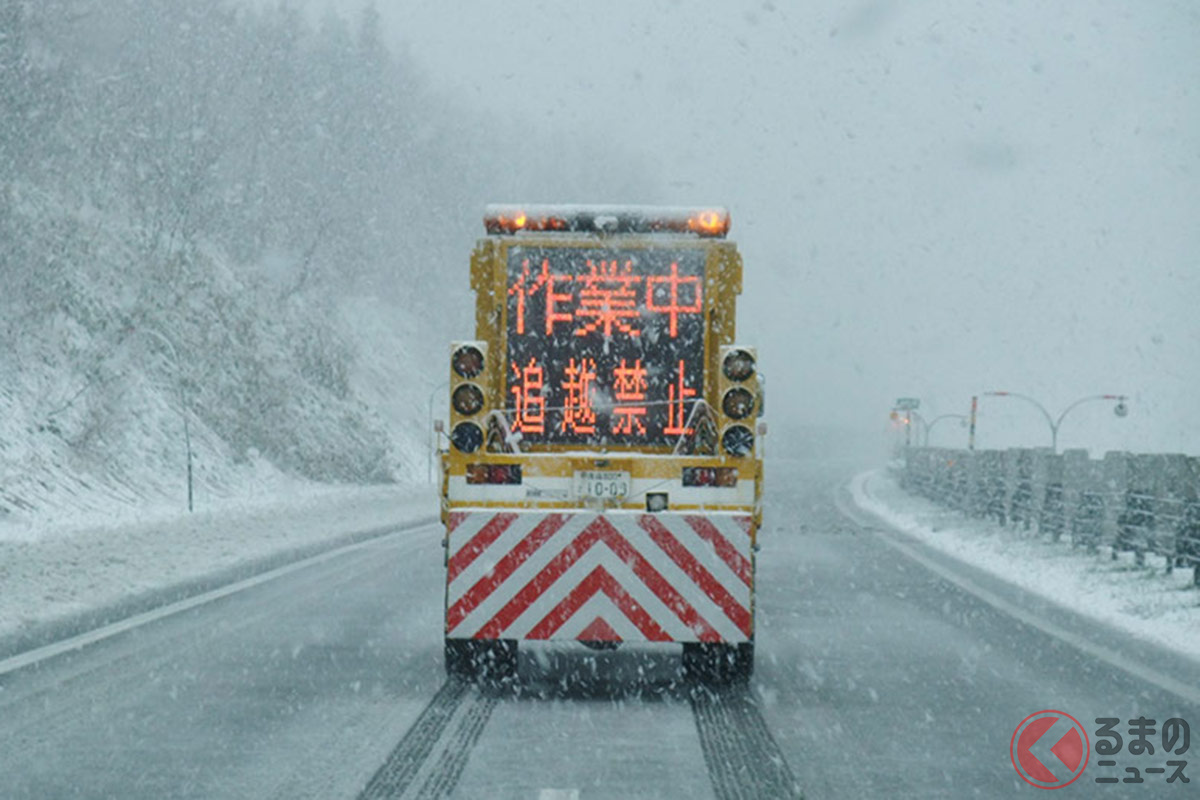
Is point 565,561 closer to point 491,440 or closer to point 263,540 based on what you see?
point 491,440

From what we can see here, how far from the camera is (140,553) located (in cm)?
1942

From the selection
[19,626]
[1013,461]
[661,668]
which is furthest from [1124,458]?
[19,626]

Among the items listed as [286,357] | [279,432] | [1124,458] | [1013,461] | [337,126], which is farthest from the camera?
[337,126]

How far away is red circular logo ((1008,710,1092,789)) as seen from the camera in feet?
24.5

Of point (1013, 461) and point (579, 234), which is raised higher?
point (579, 234)

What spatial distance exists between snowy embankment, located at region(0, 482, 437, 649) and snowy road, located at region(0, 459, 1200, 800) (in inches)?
51.5

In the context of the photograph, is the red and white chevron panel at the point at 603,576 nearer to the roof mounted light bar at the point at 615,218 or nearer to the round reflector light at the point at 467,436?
the round reflector light at the point at 467,436

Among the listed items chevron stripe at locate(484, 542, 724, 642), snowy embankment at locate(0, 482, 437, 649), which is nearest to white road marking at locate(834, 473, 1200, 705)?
chevron stripe at locate(484, 542, 724, 642)

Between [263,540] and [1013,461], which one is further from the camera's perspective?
[1013,461]

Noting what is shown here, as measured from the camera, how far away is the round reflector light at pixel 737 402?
972 cm

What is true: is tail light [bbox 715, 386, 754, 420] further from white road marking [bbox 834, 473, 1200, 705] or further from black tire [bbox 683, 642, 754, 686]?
white road marking [bbox 834, 473, 1200, 705]

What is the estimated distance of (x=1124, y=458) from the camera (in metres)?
21.3

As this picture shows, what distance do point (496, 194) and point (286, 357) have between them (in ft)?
166

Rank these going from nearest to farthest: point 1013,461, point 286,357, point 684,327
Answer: point 684,327, point 1013,461, point 286,357
